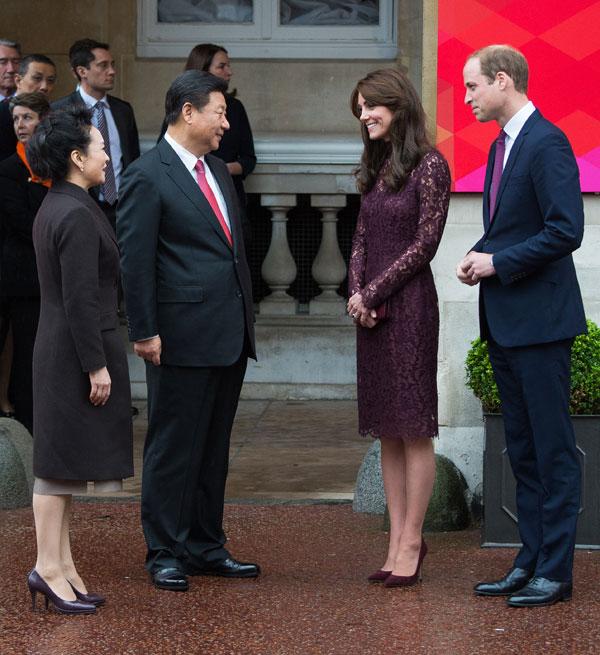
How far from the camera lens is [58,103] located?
345 inches

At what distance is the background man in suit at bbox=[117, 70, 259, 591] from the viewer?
5.81m

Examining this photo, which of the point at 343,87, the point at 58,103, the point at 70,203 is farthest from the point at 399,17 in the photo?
the point at 70,203

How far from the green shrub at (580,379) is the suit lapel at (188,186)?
1250mm

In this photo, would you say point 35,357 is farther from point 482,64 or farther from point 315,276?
point 315,276

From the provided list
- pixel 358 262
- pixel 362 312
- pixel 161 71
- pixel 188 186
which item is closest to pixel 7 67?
pixel 161 71

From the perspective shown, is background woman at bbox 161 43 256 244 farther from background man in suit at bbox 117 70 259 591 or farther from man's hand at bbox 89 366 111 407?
man's hand at bbox 89 366 111 407

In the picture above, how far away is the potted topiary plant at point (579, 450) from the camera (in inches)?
253

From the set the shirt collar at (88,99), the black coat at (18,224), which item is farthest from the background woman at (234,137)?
the black coat at (18,224)

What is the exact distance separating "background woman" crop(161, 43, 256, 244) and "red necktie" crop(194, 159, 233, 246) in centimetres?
330

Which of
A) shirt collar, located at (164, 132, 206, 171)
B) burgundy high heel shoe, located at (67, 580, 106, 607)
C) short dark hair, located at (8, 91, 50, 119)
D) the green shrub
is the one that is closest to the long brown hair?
shirt collar, located at (164, 132, 206, 171)

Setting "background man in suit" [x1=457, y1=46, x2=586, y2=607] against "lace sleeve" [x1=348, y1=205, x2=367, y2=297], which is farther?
"lace sleeve" [x1=348, y1=205, x2=367, y2=297]

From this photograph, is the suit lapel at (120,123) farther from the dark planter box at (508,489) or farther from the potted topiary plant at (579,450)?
the dark planter box at (508,489)

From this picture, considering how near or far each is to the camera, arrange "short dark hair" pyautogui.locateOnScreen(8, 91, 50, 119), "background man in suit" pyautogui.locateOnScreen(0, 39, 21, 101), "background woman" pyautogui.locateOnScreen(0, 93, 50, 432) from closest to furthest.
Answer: "short dark hair" pyautogui.locateOnScreen(8, 91, 50, 119) → "background woman" pyautogui.locateOnScreen(0, 93, 50, 432) → "background man in suit" pyautogui.locateOnScreen(0, 39, 21, 101)

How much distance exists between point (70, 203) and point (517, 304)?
165 cm
